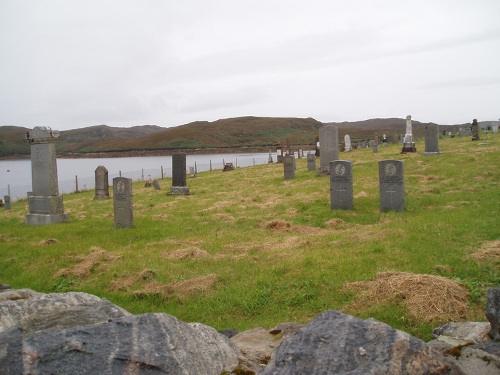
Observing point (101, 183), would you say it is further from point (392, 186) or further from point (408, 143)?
point (408, 143)

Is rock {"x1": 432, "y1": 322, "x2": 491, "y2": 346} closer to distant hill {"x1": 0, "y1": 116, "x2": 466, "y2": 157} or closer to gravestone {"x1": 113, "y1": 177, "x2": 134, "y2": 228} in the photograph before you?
gravestone {"x1": 113, "y1": 177, "x2": 134, "y2": 228}

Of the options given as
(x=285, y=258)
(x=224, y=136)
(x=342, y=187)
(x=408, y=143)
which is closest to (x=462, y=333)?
(x=285, y=258)

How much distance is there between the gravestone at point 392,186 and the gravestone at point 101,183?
1559 cm

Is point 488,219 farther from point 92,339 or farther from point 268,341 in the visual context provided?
point 92,339

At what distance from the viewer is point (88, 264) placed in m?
9.84

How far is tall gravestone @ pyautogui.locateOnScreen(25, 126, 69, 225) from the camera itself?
52.6 feet

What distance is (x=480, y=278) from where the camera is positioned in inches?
284

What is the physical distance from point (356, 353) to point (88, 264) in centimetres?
796

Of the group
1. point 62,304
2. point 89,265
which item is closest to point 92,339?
point 62,304

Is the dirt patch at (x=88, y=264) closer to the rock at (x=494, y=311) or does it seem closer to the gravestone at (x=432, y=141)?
the rock at (x=494, y=311)

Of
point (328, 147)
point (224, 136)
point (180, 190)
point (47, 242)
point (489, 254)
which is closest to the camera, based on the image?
point (489, 254)

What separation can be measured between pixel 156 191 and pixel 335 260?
17976mm

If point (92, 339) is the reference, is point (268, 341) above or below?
below

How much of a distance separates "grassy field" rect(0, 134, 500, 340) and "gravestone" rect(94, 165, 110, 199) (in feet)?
25.4
